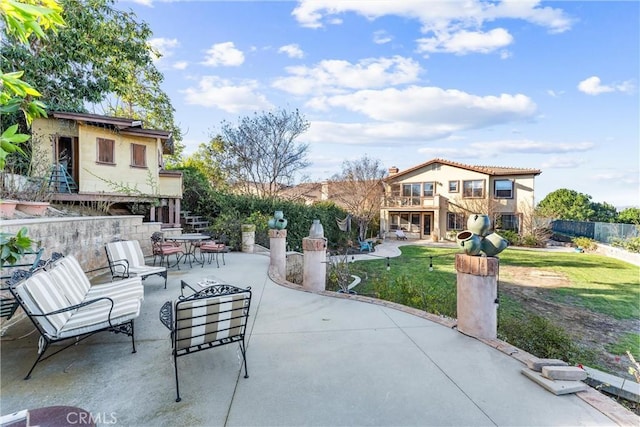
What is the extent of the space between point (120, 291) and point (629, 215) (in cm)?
3373

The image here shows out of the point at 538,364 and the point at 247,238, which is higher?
the point at 247,238

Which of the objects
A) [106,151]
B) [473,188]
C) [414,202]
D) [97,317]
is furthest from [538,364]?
[473,188]

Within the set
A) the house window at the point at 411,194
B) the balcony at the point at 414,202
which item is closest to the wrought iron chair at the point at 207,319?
the balcony at the point at 414,202

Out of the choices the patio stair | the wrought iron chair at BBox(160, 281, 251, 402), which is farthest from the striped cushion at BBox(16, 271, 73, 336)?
the patio stair

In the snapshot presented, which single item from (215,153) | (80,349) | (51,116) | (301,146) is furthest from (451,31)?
(215,153)

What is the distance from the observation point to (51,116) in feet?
35.9

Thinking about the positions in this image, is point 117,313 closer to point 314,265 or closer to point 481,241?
point 314,265

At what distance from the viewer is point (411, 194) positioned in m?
27.3

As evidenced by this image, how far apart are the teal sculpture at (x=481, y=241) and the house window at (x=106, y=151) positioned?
13200 millimetres

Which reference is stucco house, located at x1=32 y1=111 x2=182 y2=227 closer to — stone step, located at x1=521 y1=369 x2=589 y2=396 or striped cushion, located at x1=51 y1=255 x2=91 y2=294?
striped cushion, located at x1=51 y1=255 x2=91 y2=294

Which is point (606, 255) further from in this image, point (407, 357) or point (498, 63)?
point (407, 357)

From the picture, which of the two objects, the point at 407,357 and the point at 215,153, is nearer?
the point at 407,357

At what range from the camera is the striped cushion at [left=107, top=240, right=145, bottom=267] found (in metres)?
5.84

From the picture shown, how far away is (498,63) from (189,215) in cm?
1472
